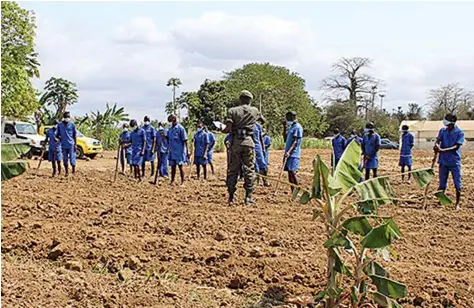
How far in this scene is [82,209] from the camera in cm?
834

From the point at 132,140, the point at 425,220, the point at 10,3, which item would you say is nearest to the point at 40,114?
the point at 10,3

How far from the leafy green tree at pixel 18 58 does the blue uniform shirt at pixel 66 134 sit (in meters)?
11.7

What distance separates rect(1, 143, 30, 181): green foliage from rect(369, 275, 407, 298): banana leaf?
2201 millimetres

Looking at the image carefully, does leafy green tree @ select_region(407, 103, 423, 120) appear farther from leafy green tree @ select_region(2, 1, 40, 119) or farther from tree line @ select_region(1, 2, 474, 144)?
leafy green tree @ select_region(2, 1, 40, 119)

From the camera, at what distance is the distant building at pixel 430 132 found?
55969mm

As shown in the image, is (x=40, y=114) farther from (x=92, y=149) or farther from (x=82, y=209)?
(x=82, y=209)

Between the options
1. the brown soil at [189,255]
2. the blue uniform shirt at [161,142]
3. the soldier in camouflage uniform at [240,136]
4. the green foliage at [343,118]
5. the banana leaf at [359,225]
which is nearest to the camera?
the banana leaf at [359,225]

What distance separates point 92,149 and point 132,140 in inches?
433

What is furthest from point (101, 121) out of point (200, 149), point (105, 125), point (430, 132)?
point (430, 132)

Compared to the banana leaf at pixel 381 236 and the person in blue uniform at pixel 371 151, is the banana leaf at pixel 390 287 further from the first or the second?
the person in blue uniform at pixel 371 151

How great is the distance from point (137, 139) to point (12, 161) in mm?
11639

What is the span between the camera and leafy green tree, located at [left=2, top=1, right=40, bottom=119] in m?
25.0

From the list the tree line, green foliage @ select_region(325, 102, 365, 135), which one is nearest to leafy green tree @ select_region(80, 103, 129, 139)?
the tree line

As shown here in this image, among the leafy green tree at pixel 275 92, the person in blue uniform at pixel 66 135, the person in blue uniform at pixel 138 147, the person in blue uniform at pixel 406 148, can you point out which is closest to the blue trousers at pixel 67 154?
the person in blue uniform at pixel 66 135
